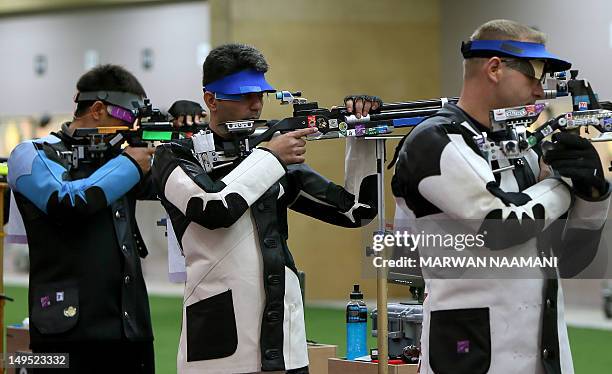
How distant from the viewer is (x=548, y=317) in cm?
294

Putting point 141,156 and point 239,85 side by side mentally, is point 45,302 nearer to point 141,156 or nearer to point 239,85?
point 141,156

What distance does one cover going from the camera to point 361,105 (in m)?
3.95

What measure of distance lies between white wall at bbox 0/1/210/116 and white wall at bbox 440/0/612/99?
3.90m

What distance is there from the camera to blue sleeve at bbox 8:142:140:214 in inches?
175

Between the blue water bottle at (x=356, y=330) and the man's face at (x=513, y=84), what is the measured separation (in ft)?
6.82

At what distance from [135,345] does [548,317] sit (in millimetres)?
2254

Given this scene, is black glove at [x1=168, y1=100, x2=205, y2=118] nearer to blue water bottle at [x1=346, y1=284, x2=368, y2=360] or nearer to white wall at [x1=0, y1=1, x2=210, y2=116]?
blue water bottle at [x1=346, y1=284, x2=368, y2=360]

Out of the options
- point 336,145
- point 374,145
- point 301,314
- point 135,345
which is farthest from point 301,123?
point 336,145

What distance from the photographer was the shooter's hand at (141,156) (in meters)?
4.69

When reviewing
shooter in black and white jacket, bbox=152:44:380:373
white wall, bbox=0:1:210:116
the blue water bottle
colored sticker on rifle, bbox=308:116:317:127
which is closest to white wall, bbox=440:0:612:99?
white wall, bbox=0:1:210:116

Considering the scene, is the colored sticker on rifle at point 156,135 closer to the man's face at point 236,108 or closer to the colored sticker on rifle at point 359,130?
the man's face at point 236,108

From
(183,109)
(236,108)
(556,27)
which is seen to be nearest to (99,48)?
(556,27)

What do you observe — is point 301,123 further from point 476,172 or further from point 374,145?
point 476,172

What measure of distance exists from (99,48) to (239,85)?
40.9ft
